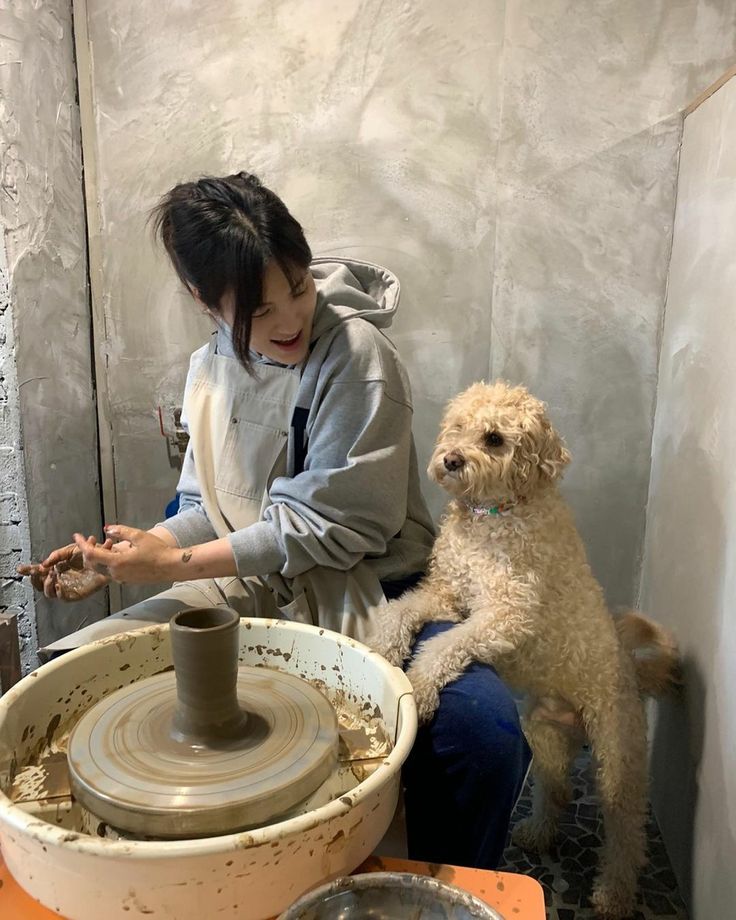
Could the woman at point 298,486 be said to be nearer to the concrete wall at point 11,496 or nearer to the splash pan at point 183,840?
the splash pan at point 183,840

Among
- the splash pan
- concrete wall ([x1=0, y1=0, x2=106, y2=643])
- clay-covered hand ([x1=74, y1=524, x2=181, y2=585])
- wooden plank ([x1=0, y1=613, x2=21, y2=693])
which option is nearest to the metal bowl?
the splash pan

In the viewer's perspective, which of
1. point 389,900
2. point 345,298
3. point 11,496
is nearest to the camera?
point 389,900

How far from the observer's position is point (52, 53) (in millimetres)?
1721

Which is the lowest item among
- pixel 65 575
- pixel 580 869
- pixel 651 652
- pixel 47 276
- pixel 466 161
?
pixel 580 869

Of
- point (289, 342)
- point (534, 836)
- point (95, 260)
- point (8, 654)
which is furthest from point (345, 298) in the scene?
point (534, 836)

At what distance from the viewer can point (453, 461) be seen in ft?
4.19

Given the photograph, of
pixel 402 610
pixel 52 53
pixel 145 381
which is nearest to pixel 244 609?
pixel 402 610

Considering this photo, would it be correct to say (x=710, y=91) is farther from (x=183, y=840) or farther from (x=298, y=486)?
(x=183, y=840)

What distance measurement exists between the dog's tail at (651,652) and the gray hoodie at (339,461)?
57cm

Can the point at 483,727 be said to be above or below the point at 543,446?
below

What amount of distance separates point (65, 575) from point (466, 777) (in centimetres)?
83

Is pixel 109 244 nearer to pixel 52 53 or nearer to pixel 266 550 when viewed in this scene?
pixel 52 53

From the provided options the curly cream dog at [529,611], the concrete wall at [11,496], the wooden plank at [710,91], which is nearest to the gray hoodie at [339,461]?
the curly cream dog at [529,611]

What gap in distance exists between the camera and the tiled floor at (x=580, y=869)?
1491 millimetres
